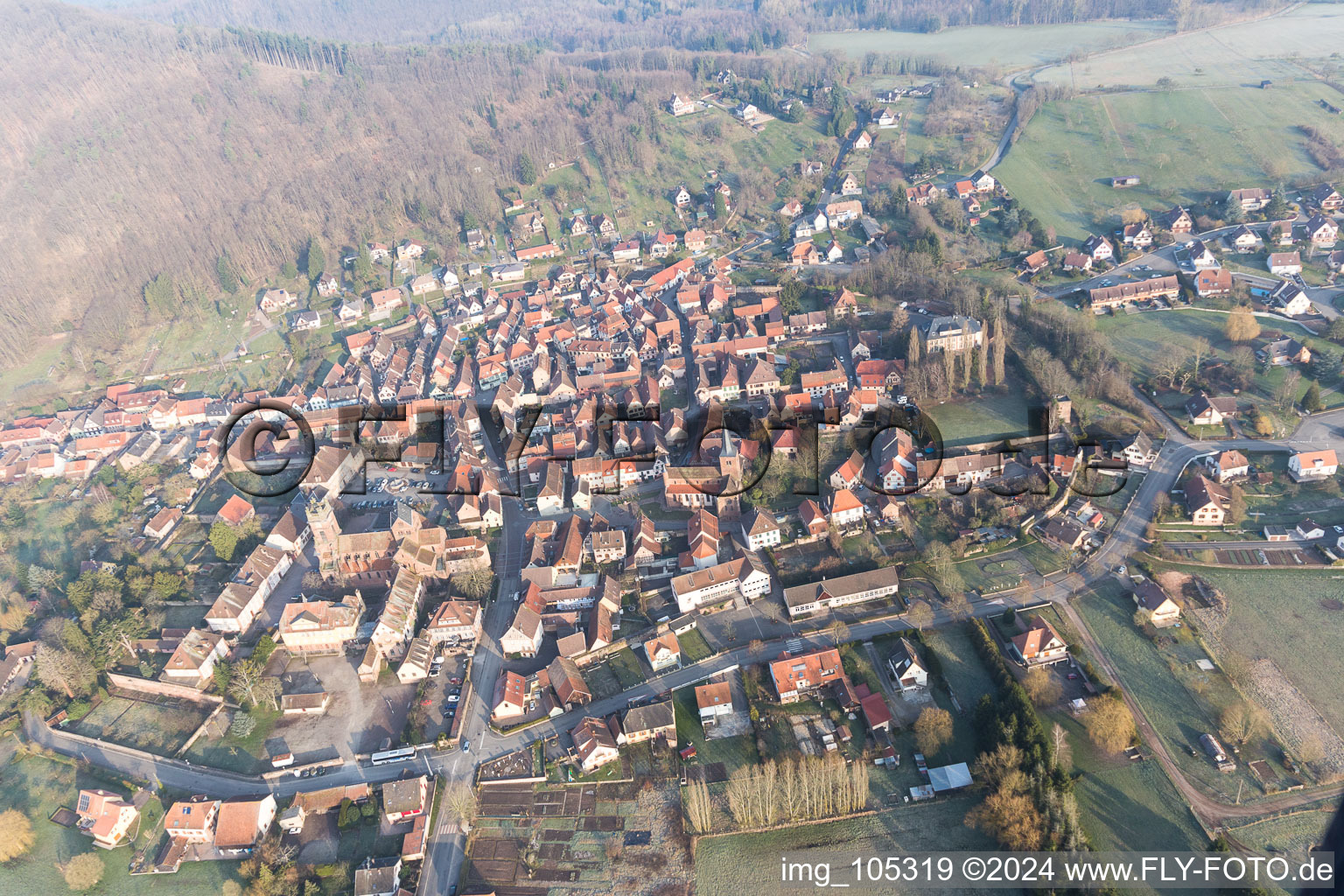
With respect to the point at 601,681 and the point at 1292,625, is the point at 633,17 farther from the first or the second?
the point at 1292,625

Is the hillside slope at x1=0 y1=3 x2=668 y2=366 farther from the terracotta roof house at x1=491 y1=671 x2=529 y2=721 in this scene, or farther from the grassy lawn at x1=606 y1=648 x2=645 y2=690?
the grassy lawn at x1=606 y1=648 x2=645 y2=690

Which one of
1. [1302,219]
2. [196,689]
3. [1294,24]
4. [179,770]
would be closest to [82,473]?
[196,689]

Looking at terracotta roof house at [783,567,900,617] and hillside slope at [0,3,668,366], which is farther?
hillside slope at [0,3,668,366]

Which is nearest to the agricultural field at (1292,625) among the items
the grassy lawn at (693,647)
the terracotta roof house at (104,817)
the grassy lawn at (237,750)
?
the grassy lawn at (693,647)

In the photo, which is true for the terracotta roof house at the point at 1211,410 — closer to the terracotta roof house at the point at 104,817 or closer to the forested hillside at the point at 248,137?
the forested hillside at the point at 248,137

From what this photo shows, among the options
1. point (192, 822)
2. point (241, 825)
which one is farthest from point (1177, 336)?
point (192, 822)

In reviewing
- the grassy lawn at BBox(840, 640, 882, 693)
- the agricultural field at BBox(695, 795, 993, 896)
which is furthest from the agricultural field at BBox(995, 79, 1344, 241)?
the agricultural field at BBox(695, 795, 993, 896)

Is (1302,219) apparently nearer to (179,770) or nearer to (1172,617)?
(1172,617)
